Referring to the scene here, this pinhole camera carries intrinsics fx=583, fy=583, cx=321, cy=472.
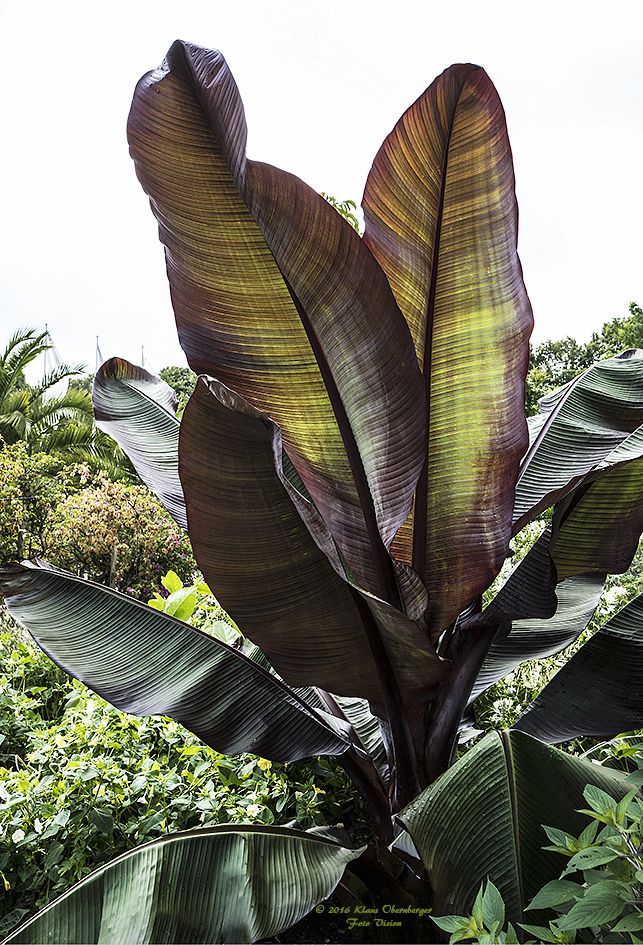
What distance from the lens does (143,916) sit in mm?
949

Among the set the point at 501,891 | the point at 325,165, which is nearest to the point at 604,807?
the point at 501,891

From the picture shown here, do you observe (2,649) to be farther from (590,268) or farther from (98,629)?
(590,268)

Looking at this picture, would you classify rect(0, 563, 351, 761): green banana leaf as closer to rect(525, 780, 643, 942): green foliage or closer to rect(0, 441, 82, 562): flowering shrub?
rect(525, 780, 643, 942): green foliage

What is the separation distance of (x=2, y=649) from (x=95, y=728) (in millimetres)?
1368

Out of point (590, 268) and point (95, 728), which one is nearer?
point (95, 728)

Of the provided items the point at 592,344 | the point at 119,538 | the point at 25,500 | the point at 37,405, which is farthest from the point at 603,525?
the point at 592,344

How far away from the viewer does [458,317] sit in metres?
1.19

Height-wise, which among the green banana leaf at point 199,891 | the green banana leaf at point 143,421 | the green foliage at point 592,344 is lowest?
the green banana leaf at point 199,891

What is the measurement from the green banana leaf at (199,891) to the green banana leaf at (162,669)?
17cm

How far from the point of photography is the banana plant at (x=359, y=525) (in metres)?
0.92

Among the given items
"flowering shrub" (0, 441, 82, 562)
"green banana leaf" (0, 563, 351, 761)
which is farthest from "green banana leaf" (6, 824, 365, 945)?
"flowering shrub" (0, 441, 82, 562)

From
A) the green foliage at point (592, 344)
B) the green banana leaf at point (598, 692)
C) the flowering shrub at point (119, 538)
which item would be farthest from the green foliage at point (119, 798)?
the green foliage at point (592, 344)

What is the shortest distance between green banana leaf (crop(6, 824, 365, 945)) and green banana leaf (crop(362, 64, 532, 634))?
20.1 inches

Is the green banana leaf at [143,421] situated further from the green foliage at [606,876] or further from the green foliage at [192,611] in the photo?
the green foliage at [606,876]
